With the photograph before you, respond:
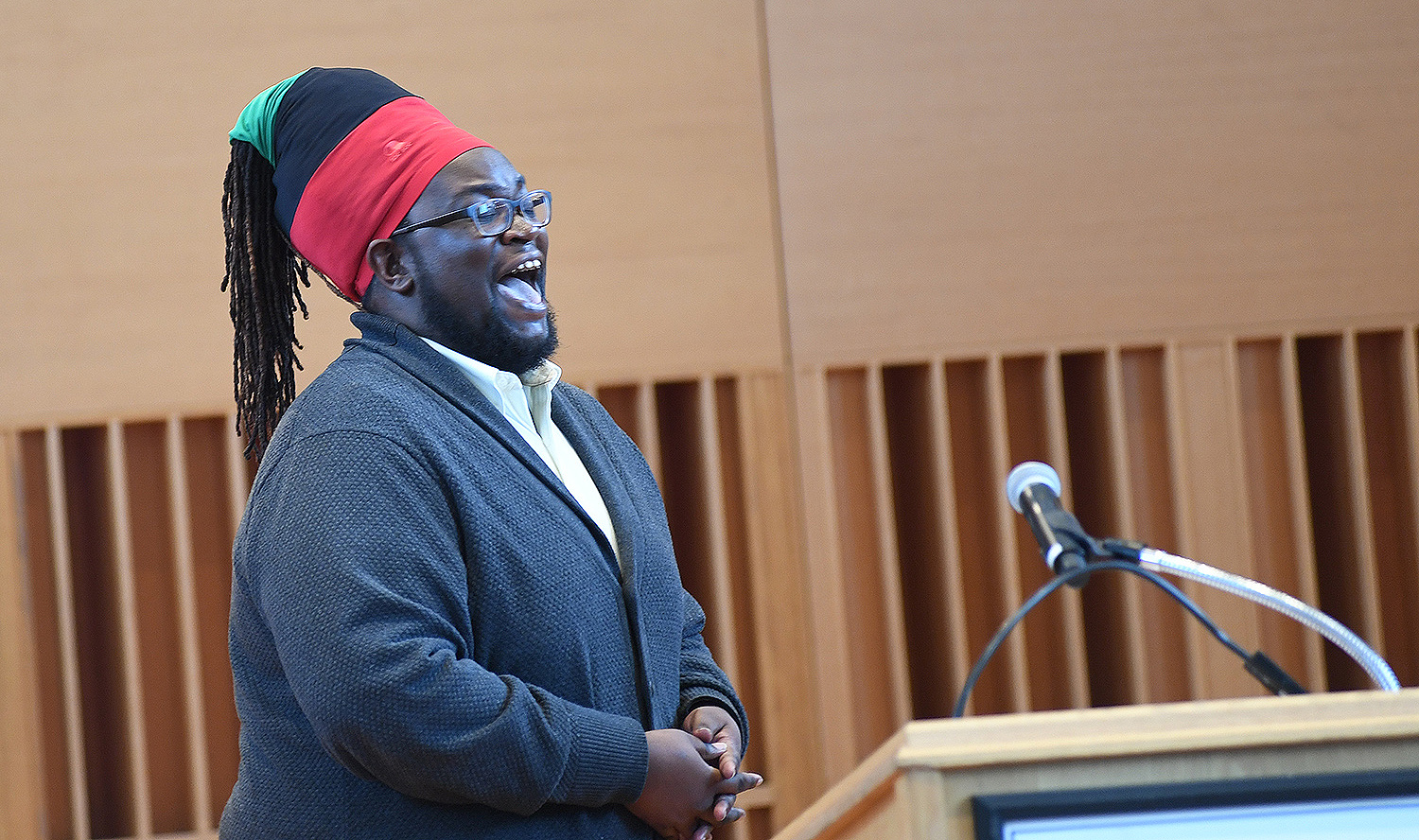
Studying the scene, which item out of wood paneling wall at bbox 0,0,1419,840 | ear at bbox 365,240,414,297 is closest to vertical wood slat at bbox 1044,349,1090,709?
wood paneling wall at bbox 0,0,1419,840

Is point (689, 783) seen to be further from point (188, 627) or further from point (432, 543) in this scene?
point (188, 627)

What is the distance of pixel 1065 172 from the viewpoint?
2.47 meters

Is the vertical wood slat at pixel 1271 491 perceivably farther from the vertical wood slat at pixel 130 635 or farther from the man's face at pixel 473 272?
the vertical wood slat at pixel 130 635

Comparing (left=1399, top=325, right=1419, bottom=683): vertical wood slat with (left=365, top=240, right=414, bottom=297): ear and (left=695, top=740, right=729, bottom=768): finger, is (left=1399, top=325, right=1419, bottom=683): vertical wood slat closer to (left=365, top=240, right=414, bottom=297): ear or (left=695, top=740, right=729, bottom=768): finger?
(left=695, top=740, right=729, bottom=768): finger

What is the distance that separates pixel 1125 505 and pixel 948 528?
1.12 feet

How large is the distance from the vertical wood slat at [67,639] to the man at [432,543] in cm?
106

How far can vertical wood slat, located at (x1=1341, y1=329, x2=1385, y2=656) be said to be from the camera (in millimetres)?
2473

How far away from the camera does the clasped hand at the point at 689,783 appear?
125cm

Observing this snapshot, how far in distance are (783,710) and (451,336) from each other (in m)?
1.32

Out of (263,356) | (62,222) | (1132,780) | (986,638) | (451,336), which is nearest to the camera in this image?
(1132,780)

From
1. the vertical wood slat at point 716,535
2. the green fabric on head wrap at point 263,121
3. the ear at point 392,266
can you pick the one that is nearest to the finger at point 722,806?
the ear at point 392,266

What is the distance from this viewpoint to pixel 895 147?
8.12 feet

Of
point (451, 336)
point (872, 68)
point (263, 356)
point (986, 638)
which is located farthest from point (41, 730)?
point (872, 68)

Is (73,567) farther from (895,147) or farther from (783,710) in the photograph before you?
(895,147)
